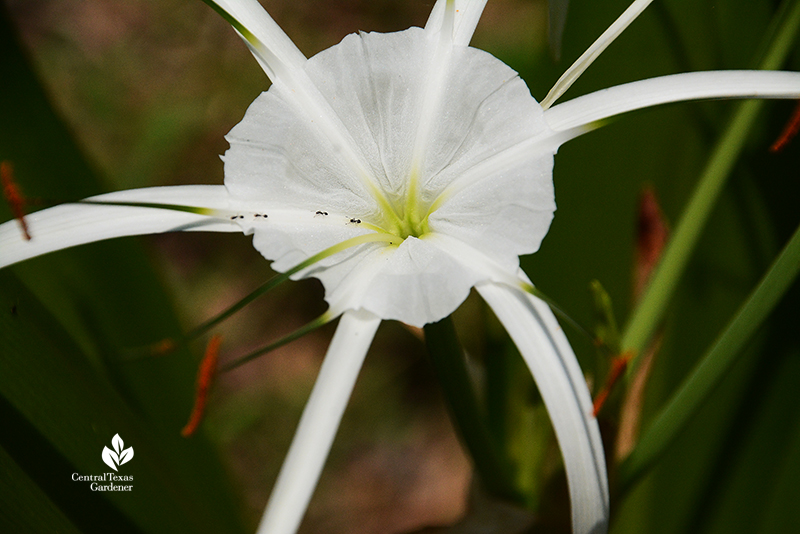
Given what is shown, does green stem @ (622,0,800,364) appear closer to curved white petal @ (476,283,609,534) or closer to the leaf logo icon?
curved white petal @ (476,283,609,534)

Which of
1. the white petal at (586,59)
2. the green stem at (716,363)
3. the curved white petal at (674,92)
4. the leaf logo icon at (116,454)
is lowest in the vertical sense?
the green stem at (716,363)

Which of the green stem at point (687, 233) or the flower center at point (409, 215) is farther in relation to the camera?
the green stem at point (687, 233)

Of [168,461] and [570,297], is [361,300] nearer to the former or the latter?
[168,461]

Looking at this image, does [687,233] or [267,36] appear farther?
[687,233]

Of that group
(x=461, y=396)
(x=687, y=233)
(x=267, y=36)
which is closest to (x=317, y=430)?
(x=461, y=396)

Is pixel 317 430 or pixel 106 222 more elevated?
pixel 106 222

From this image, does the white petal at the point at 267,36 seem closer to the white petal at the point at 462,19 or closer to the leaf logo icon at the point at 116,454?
the white petal at the point at 462,19

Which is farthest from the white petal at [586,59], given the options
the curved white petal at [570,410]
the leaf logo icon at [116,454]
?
the leaf logo icon at [116,454]

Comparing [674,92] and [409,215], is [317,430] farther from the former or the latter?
[674,92]
